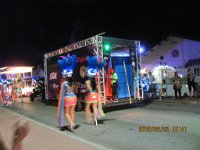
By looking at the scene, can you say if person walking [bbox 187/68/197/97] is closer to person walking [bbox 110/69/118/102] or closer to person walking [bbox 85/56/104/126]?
person walking [bbox 110/69/118/102]

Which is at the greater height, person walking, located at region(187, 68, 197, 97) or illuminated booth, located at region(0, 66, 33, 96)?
illuminated booth, located at region(0, 66, 33, 96)

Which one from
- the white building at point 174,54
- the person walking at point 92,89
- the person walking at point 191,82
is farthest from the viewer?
the white building at point 174,54

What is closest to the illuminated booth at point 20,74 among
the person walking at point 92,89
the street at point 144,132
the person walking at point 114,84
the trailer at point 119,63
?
the trailer at point 119,63

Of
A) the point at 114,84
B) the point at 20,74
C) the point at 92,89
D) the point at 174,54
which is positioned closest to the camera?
the point at 92,89

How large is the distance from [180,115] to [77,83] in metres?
5.48

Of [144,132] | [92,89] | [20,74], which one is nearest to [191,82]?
[92,89]

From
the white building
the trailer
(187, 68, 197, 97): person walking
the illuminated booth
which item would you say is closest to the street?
the trailer

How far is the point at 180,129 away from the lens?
9617mm

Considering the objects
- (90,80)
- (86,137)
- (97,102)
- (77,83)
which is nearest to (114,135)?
(86,137)

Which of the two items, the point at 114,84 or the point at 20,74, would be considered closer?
the point at 114,84

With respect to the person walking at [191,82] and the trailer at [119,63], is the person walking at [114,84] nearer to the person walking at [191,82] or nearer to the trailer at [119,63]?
the trailer at [119,63]

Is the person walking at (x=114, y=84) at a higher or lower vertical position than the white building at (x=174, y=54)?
lower

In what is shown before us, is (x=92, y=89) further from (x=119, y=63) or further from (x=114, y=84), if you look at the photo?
(x=119, y=63)

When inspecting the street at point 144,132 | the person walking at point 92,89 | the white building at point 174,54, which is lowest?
the street at point 144,132
